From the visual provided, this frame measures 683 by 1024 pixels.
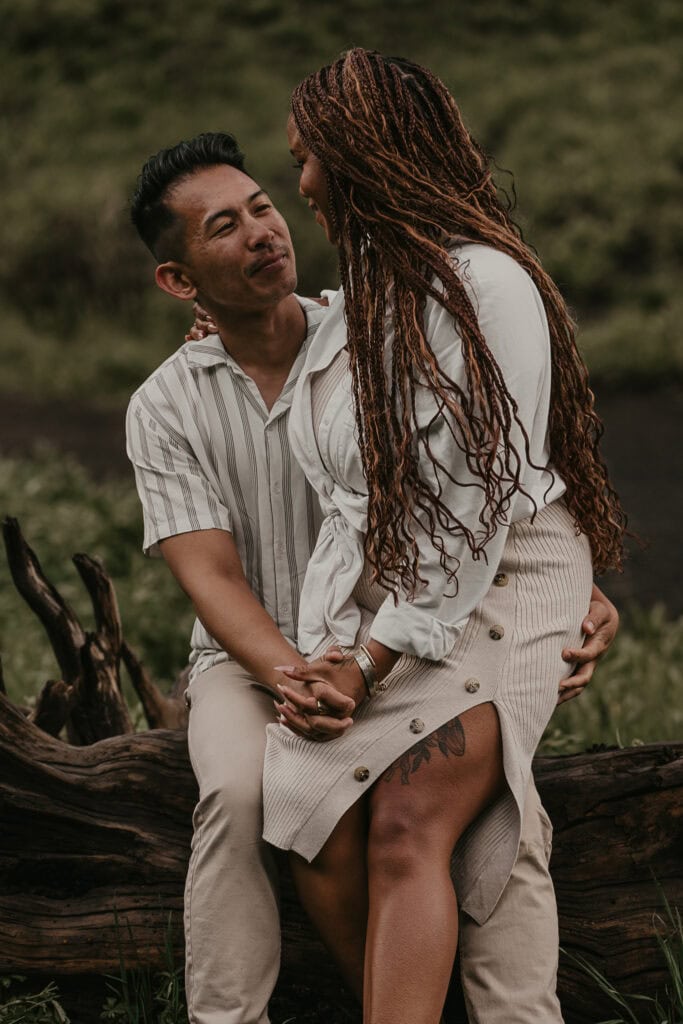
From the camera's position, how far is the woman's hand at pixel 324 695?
2.80m

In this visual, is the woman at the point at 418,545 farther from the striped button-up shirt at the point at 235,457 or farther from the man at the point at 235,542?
the striped button-up shirt at the point at 235,457

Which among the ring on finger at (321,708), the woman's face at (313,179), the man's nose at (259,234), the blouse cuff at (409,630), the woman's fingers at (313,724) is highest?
the woman's face at (313,179)

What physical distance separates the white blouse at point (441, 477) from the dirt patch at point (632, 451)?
482 cm

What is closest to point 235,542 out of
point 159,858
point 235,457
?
point 235,457

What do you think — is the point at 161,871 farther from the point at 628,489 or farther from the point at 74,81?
the point at 74,81

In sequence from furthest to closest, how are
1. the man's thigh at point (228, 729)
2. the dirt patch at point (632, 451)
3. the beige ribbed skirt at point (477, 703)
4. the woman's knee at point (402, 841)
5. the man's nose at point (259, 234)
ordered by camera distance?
the dirt patch at point (632, 451), the man's nose at point (259, 234), the man's thigh at point (228, 729), the beige ribbed skirt at point (477, 703), the woman's knee at point (402, 841)

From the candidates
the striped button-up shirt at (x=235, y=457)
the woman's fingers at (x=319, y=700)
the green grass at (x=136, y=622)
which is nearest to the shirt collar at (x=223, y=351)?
the striped button-up shirt at (x=235, y=457)

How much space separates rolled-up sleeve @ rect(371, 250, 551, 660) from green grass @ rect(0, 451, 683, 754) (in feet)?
5.37

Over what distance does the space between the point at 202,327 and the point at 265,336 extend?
284 millimetres

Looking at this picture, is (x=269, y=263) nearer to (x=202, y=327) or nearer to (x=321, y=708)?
(x=202, y=327)

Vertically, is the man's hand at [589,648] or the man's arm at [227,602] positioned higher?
the man's arm at [227,602]

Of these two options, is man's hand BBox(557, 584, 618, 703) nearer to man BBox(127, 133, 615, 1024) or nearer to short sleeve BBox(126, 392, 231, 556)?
man BBox(127, 133, 615, 1024)

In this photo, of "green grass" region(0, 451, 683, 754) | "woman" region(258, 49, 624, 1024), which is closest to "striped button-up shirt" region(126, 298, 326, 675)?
"woman" region(258, 49, 624, 1024)

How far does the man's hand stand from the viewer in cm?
308
